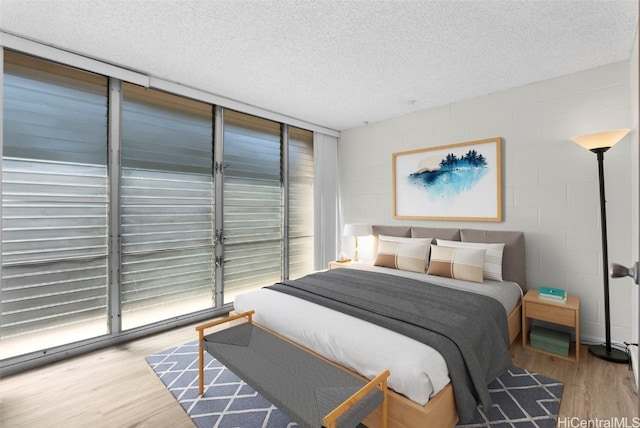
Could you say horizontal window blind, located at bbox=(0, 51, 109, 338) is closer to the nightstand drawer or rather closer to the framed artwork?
the framed artwork

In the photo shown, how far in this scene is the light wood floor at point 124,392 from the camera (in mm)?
1908

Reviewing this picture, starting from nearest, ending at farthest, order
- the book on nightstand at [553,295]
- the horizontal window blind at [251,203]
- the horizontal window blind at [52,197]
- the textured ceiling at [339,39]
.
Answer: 1. the textured ceiling at [339,39]
2. the horizontal window blind at [52,197]
3. the book on nightstand at [553,295]
4. the horizontal window blind at [251,203]

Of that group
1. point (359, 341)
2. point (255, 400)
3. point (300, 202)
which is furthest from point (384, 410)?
point (300, 202)

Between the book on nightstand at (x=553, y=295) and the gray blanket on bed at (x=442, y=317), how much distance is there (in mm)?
Answer: 644

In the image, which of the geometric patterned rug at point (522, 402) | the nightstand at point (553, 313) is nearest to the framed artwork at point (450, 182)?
the nightstand at point (553, 313)

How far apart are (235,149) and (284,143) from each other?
804 millimetres

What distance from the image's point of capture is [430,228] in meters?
3.82

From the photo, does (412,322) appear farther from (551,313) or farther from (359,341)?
(551,313)

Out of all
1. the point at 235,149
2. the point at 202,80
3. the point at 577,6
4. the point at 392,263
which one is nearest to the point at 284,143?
the point at 235,149

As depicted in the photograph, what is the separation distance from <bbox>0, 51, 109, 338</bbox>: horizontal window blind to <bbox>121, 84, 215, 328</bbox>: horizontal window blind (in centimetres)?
22

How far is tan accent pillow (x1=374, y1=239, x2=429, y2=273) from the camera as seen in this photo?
3443 millimetres

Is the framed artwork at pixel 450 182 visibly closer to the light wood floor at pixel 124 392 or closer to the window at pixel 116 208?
the light wood floor at pixel 124 392

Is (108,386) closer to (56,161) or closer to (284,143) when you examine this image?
(56,161)

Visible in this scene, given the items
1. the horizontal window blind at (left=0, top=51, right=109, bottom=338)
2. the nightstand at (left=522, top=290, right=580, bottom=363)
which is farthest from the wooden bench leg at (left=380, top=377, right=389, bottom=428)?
the horizontal window blind at (left=0, top=51, right=109, bottom=338)
